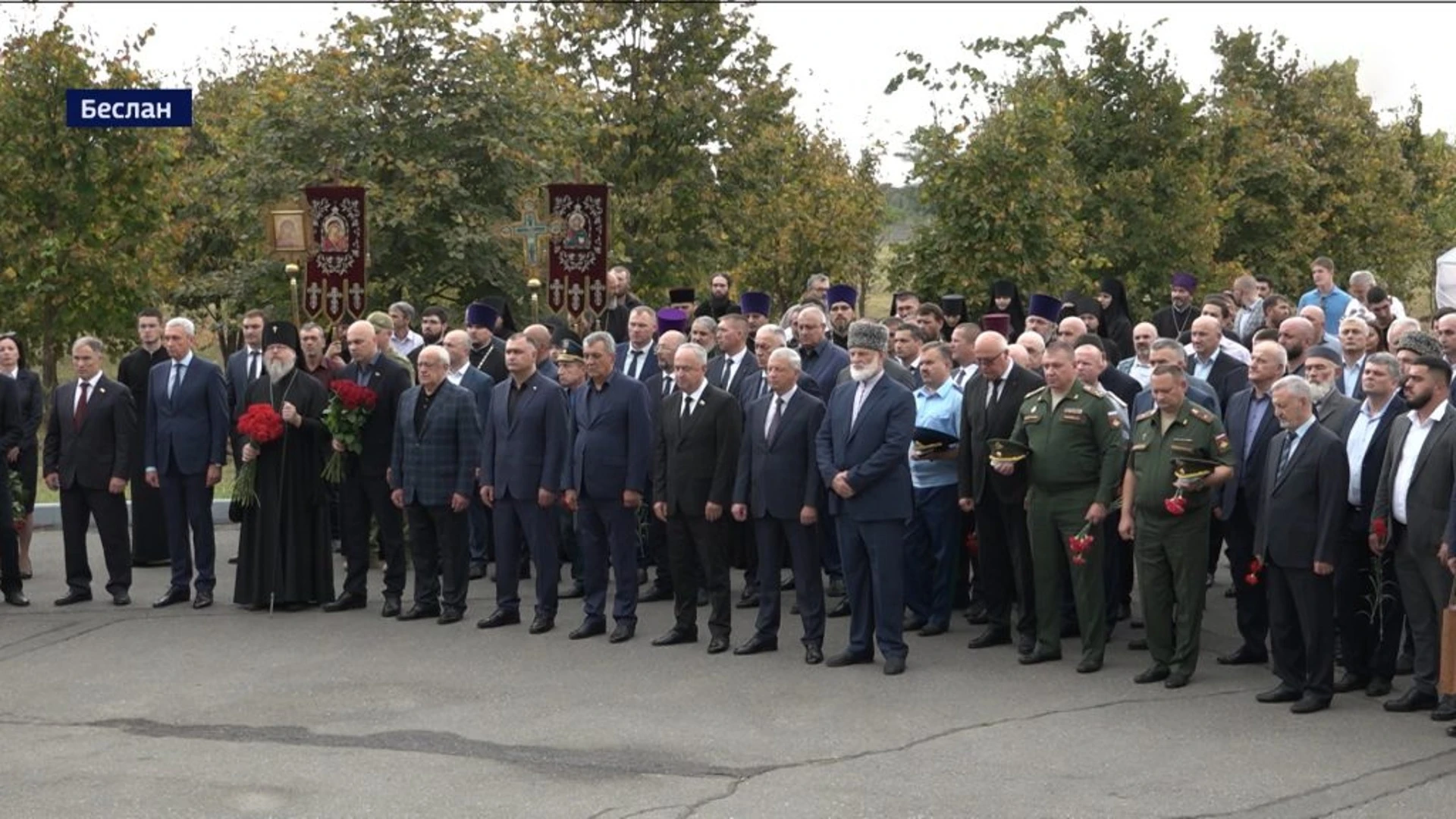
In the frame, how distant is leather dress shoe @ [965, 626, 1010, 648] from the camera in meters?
12.5

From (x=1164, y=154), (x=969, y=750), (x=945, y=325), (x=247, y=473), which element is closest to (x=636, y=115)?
(x=1164, y=154)

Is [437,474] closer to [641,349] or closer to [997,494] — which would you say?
[641,349]

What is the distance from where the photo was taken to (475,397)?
1471 centimetres

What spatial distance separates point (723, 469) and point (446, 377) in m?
2.43

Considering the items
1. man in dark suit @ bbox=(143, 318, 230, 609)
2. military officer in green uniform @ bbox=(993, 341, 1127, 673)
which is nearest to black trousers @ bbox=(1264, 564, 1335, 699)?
military officer in green uniform @ bbox=(993, 341, 1127, 673)

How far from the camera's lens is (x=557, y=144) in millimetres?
27172

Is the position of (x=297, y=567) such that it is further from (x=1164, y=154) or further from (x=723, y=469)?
(x=1164, y=154)

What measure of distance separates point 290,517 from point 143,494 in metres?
2.85

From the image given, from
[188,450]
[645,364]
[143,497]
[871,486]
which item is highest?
[645,364]

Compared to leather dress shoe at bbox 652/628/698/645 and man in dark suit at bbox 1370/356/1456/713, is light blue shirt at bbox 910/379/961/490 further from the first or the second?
man in dark suit at bbox 1370/356/1456/713

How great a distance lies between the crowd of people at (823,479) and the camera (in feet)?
35.8

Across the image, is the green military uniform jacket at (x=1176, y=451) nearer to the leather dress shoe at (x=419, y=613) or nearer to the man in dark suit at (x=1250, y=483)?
the man in dark suit at (x=1250, y=483)

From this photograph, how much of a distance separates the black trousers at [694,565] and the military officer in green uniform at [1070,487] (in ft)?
6.35

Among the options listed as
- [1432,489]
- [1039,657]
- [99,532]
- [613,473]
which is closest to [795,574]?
[613,473]
